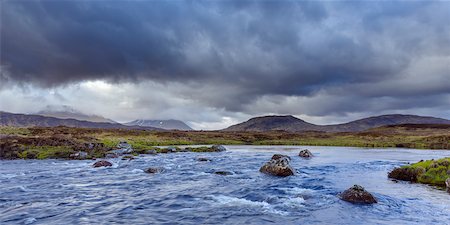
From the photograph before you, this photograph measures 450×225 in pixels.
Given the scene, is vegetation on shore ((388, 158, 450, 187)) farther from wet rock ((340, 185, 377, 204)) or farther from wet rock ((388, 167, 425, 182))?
wet rock ((340, 185, 377, 204))

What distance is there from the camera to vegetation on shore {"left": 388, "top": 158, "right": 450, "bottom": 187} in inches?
1064

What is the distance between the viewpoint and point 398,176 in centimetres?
3025

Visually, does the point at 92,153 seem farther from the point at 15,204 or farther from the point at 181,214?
the point at 181,214

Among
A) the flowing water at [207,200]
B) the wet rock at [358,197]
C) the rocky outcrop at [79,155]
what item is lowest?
the flowing water at [207,200]

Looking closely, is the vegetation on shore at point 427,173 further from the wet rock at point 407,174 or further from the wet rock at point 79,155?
the wet rock at point 79,155

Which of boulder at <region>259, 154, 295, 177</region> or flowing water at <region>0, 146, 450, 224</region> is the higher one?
boulder at <region>259, 154, 295, 177</region>

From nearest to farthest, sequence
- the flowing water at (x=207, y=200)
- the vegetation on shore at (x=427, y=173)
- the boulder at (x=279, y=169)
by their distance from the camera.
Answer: the flowing water at (x=207, y=200) → the vegetation on shore at (x=427, y=173) → the boulder at (x=279, y=169)

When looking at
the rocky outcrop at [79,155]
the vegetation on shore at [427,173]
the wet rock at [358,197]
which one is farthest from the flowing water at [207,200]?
the rocky outcrop at [79,155]

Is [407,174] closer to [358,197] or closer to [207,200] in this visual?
[358,197]

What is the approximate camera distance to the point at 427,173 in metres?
28.3

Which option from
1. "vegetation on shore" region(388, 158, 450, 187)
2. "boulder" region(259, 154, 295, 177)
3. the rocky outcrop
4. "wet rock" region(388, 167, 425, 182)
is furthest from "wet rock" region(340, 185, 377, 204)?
the rocky outcrop

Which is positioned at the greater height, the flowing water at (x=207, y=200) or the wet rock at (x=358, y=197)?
the wet rock at (x=358, y=197)

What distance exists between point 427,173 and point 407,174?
1723 mm

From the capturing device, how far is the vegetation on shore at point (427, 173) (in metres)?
27.0
